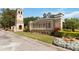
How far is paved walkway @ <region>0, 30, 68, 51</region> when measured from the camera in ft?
14.6

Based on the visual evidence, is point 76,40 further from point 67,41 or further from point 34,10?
point 34,10

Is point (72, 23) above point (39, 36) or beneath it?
above

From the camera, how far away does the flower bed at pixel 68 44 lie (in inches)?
174

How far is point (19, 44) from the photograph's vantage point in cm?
452

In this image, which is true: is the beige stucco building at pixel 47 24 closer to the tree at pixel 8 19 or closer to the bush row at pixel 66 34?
the bush row at pixel 66 34

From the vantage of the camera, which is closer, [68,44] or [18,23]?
[68,44]

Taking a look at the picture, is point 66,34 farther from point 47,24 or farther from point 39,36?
point 39,36

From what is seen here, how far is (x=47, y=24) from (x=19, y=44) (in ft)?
1.83

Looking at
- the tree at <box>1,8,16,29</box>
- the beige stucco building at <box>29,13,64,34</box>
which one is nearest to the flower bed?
the beige stucco building at <box>29,13,64,34</box>

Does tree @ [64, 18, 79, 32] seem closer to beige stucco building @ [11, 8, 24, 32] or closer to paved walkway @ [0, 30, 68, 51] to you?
paved walkway @ [0, 30, 68, 51]

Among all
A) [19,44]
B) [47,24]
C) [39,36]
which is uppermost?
[47,24]

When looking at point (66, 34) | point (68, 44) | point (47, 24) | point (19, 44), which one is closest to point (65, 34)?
point (66, 34)

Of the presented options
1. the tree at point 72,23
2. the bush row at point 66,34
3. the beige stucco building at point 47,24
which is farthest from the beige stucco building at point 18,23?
the tree at point 72,23
